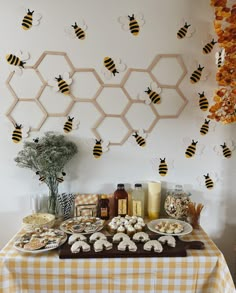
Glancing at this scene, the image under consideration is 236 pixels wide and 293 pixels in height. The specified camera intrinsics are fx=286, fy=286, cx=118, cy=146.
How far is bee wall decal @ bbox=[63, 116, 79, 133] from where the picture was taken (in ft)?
5.58

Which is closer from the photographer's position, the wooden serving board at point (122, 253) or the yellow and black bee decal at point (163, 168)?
the wooden serving board at point (122, 253)

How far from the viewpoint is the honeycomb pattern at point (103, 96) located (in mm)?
1660

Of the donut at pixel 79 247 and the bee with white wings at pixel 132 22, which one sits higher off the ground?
the bee with white wings at pixel 132 22

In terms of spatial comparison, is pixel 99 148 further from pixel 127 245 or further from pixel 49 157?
pixel 127 245

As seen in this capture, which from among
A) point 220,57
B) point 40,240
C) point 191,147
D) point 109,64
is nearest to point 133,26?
point 109,64

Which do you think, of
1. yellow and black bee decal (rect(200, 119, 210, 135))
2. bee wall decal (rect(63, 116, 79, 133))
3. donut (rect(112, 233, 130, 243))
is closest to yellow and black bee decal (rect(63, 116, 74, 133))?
bee wall decal (rect(63, 116, 79, 133))

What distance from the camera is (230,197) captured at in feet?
5.89

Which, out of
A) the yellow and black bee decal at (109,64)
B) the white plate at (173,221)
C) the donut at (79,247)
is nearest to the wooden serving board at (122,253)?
the donut at (79,247)

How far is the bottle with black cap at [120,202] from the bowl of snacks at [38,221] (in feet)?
1.19

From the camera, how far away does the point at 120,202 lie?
5.42 feet

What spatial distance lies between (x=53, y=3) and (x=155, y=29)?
1.96 feet

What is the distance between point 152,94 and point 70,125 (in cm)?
52

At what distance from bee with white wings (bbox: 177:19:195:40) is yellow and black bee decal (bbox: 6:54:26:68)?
0.91 m

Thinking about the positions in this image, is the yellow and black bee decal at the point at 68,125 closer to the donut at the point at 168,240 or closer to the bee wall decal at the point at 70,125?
the bee wall decal at the point at 70,125
